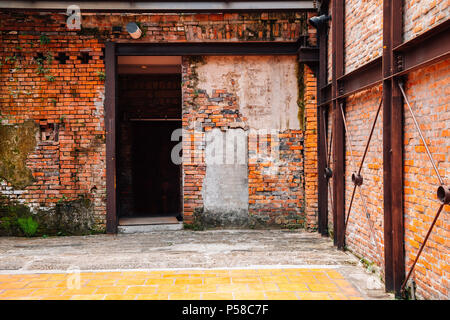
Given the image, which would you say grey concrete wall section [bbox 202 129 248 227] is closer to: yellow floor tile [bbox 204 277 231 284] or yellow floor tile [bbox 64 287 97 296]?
yellow floor tile [bbox 204 277 231 284]

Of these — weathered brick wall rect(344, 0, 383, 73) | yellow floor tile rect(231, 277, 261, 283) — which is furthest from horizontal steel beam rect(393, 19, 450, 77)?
yellow floor tile rect(231, 277, 261, 283)

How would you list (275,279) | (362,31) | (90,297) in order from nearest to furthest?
(90,297)
(275,279)
(362,31)

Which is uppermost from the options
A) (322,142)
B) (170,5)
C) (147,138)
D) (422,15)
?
(170,5)

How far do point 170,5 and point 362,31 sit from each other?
3474 mm

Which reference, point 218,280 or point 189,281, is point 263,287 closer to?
point 218,280

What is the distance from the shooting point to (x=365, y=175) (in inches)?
192

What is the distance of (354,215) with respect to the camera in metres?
5.30

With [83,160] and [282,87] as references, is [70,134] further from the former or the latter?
[282,87]

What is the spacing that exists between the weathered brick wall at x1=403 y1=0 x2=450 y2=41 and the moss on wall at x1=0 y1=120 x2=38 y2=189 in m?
6.14

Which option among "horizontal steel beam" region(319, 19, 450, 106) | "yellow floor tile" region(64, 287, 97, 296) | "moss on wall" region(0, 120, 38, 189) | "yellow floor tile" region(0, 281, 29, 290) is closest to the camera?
"horizontal steel beam" region(319, 19, 450, 106)

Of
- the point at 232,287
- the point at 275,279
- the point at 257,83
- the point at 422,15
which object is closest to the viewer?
the point at 422,15

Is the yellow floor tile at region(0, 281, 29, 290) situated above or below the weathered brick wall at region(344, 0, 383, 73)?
below

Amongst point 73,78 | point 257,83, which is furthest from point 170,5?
point 73,78

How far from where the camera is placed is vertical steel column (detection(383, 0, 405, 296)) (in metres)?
3.78
